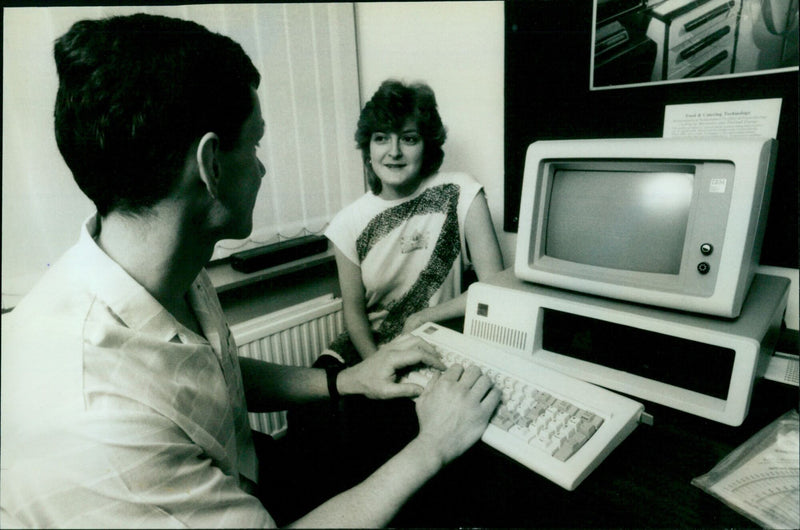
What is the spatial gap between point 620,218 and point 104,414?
77 centimetres

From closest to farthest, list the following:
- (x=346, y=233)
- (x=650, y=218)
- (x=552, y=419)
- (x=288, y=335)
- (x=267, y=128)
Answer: (x=552, y=419) < (x=650, y=218) < (x=267, y=128) < (x=346, y=233) < (x=288, y=335)

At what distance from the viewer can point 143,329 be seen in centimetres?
56

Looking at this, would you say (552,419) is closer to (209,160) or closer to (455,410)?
(455,410)

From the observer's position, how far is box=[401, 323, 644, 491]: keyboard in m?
0.60

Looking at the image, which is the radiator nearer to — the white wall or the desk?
A: the white wall

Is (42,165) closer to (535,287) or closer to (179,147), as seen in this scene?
(179,147)

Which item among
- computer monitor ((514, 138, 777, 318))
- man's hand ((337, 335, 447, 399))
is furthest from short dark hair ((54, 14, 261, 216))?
computer monitor ((514, 138, 777, 318))

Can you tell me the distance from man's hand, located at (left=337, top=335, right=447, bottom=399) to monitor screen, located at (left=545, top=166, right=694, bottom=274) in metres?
0.31

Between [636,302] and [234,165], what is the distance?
2.17 ft

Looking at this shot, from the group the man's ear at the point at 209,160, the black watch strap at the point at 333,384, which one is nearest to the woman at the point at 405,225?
the black watch strap at the point at 333,384

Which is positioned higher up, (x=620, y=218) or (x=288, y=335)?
(x=620, y=218)

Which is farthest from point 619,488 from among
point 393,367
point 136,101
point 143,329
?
point 136,101

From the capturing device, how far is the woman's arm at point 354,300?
4.58ft

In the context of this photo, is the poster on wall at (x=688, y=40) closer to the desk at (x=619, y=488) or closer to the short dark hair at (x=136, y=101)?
the desk at (x=619, y=488)
